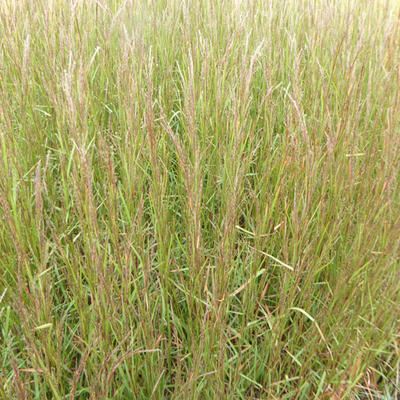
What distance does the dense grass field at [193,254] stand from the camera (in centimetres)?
100

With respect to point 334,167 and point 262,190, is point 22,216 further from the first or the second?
point 334,167

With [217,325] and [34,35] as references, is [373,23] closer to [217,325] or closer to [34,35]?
[34,35]

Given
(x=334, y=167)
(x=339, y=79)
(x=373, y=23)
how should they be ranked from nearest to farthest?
(x=334, y=167)
(x=339, y=79)
(x=373, y=23)

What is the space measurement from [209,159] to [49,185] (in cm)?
59

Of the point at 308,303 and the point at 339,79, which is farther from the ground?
the point at 339,79

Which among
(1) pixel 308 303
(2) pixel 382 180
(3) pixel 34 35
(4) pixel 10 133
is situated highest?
(3) pixel 34 35

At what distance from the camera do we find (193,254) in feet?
3.40

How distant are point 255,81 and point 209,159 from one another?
620 millimetres

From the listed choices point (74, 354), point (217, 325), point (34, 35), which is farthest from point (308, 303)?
point (34, 35)

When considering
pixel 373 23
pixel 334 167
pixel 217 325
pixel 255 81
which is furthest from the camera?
pixel 373 23

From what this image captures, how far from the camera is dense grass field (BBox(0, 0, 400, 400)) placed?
1.00m

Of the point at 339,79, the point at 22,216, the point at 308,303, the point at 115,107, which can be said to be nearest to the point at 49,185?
the point at 22,216

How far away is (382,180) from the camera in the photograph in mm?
1249

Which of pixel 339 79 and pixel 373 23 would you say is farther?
pixel 373 23
